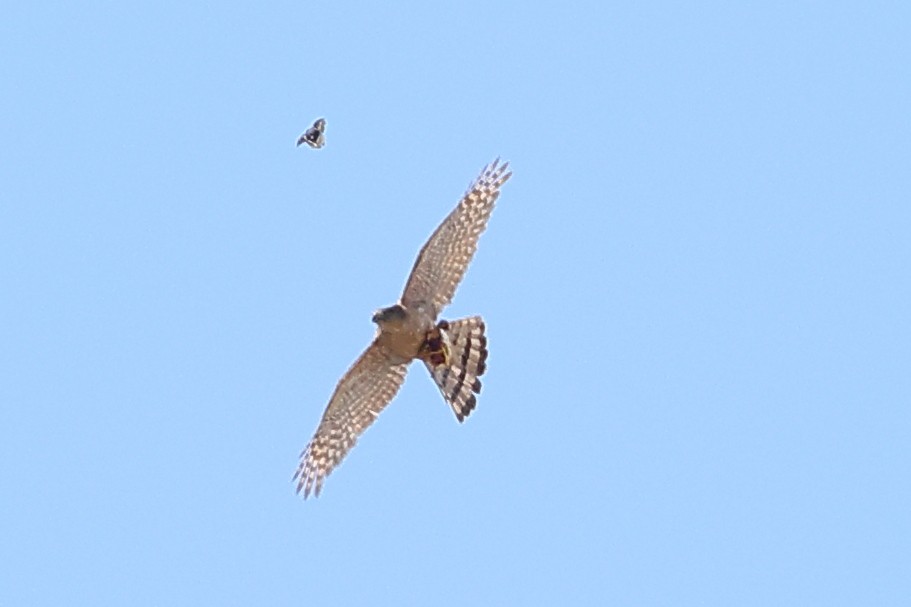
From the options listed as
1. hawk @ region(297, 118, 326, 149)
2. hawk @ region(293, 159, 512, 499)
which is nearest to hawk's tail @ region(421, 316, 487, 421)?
hawk @ region(293, 159, 512, 499)

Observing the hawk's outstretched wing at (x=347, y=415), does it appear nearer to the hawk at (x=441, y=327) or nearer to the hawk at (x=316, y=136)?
the hawk at (x=441, y=327)

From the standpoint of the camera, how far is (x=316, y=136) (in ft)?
57.8

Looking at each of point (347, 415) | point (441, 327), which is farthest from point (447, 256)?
point (347, 415)

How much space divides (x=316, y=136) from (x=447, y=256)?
1.68 meters

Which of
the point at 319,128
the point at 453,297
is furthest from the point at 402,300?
the point at 319,128

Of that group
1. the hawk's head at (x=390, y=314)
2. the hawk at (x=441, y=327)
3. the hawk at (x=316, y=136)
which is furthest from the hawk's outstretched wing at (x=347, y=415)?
the hawk at (x=316, y=136)

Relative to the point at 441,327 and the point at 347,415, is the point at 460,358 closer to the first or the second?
the point at 441,327

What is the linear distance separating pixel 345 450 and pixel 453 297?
204cm

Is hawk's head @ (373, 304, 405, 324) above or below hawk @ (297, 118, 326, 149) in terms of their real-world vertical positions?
below

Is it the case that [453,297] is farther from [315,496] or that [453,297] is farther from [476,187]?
[315,496]

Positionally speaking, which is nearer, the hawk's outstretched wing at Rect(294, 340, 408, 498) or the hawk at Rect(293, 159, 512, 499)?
the hawk at Rect(293, 159, 512, 499)

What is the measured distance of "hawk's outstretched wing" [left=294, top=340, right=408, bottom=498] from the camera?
18953 millimetres

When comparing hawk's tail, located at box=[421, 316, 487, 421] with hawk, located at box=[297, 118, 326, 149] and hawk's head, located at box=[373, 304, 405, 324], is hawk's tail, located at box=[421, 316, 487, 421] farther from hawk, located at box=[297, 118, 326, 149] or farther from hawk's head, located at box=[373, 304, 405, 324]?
hawk, located at box=[297, 118, 326, 149]

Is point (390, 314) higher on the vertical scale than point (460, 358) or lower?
higher
